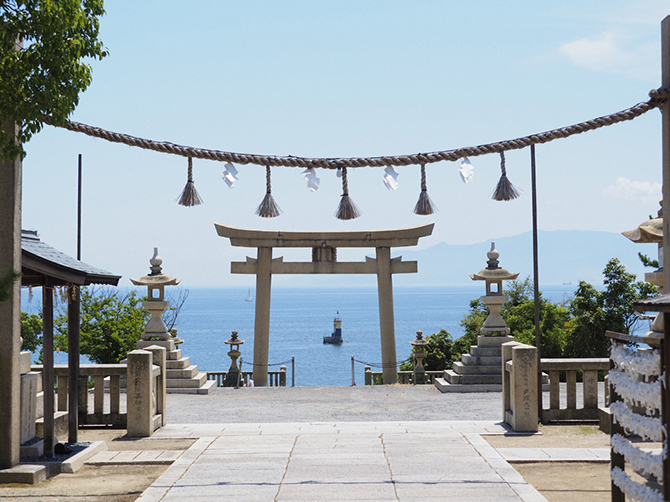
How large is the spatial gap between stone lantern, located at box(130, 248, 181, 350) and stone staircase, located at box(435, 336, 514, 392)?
594 cm

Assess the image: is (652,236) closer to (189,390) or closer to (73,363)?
(73,363)

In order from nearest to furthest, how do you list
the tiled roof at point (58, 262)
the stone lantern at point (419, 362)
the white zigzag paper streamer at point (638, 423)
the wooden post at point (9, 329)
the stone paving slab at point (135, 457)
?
the white zigzag paper streamer at point (638, 423) → the wooden post at point (9, 329) → the tiled roof at point (58, 262) → the stone paving slab at point (135, 457) → the stone lantern at point (419, 362)

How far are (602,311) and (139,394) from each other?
1280 cm

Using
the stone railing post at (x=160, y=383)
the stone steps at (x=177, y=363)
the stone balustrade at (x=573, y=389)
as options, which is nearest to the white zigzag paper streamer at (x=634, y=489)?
the stone balustrade at (x=573, y=389)

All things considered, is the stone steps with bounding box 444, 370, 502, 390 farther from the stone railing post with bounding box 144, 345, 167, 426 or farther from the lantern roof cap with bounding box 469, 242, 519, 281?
the stone railing post with bounding box 144, 345, 167, 426

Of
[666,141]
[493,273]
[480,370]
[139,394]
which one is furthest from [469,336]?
[666,141]

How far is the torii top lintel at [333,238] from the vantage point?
17531mm

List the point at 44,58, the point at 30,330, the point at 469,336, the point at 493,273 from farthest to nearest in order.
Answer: the point at 469,336, the point at 30,330, the point at 493,273, the point at 44,58

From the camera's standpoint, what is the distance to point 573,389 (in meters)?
9.17

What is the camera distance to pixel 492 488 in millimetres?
5742

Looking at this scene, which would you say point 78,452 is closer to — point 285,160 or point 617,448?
point 285,160

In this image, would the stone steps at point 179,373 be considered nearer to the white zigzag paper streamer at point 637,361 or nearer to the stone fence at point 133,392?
the stone fence at point 133,392

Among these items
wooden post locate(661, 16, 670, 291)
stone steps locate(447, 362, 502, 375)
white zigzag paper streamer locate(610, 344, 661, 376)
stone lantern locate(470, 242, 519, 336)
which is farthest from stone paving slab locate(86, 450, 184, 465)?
stone lantern locate(470, 242, 519, 336)

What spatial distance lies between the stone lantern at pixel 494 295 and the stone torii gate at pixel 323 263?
120 inches
